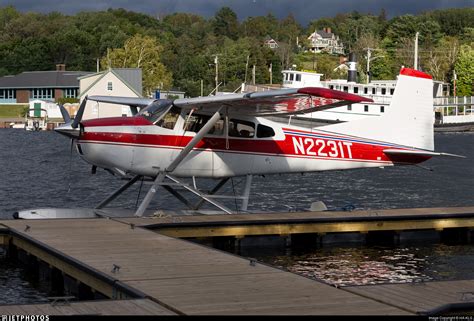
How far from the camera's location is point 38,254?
12.7 meters

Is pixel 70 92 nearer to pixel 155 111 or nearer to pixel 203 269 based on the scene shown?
pixel 155 111

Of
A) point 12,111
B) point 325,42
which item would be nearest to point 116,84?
point 12,111

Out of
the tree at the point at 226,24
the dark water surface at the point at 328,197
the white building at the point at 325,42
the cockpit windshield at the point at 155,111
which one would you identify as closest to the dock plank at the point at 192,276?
the dark water surface at the point at 328,197

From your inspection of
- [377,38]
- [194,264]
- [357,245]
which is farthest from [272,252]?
[377,38]

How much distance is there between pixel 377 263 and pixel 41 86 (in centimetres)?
8158

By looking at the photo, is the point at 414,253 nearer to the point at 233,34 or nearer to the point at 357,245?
the point at 357,245

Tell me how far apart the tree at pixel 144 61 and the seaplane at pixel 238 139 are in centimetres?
6790

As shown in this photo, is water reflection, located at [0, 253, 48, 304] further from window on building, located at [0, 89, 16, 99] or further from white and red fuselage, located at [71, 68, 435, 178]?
window on building, located at [0, 89, 16, 99]

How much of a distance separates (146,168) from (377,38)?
397 feet

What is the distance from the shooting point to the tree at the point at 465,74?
98750 millimetres

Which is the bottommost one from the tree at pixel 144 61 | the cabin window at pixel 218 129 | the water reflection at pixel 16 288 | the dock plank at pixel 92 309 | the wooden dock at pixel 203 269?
the water reflection at pixel 16 288

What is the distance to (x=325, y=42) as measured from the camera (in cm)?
17225

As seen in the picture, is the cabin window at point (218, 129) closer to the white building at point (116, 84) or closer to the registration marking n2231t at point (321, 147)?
the registration marking n2231t at point (321, 147)

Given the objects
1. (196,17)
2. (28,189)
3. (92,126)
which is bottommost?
(28,189)
